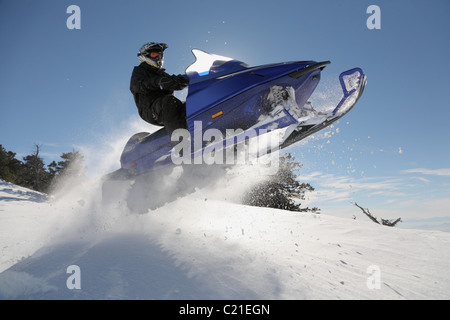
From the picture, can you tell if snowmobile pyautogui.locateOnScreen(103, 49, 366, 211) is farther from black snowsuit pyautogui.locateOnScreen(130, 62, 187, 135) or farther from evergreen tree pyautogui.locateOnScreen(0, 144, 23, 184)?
evergreen tree pyautogui.locateOnScreen(0, 144, 23, 184)

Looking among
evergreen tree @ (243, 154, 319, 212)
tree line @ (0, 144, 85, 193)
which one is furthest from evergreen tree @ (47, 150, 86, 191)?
evergreen tree @ (243, 154, 319, 212)

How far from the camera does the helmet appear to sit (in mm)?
3486

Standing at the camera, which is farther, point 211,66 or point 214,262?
point 211,66

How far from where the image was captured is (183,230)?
10.4 feet

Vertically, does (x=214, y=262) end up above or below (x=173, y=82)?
below

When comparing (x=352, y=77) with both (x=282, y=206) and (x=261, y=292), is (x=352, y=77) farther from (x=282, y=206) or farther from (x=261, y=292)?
(x=282, y=206)

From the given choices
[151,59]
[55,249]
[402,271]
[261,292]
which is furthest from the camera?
[151,59]

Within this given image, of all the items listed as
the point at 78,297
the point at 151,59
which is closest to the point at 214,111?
the point at 151,59

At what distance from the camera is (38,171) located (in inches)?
942

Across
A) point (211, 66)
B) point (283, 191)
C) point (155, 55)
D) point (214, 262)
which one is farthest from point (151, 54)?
point (283, 191)

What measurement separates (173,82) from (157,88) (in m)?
0.39

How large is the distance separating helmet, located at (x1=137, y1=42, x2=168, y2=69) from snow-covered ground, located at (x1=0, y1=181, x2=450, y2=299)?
2.54 meters

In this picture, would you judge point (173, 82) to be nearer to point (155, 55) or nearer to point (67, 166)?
point (155, 55)
